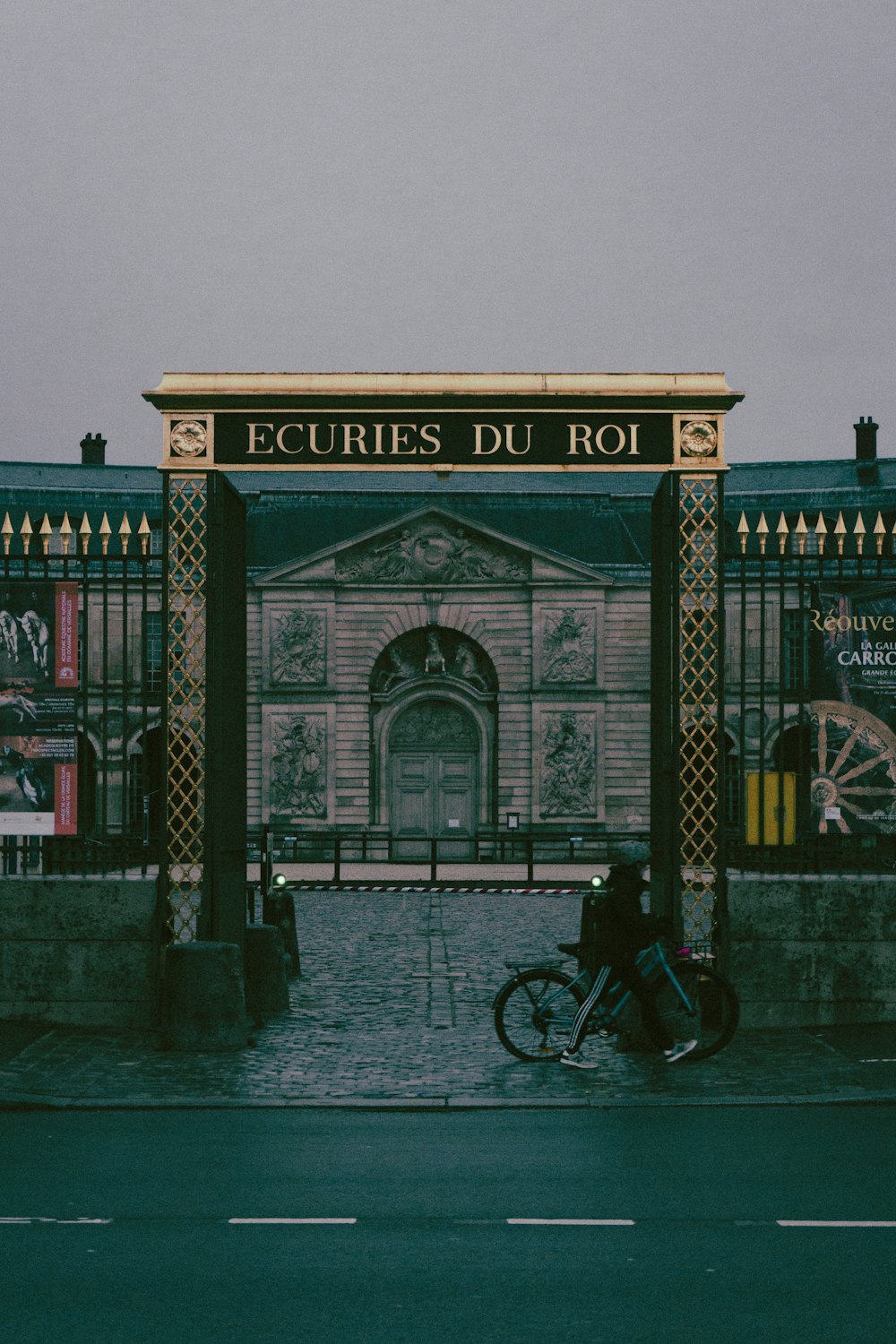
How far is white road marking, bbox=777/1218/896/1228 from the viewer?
6566 millimetres

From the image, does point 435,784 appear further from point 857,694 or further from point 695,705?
point 695,705

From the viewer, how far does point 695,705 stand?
12.1 metres

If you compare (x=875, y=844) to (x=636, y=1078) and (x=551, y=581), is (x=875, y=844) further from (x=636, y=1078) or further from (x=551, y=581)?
(x=551, y=581)

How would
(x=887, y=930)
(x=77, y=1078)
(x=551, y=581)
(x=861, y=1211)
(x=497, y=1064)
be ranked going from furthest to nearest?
(x=551, y=581), (x=887, y=930), (x=497, y=1064), (x=77, y=1078), (x=861, y=1211)

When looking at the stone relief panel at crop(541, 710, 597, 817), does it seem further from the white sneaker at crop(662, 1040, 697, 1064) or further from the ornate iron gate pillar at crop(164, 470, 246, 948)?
the white sneaker at crop(662, 1040, 697, 1064)

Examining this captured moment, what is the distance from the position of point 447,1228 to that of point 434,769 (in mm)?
39676

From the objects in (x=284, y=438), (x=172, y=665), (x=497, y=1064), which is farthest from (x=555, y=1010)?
(x=284, y=438)

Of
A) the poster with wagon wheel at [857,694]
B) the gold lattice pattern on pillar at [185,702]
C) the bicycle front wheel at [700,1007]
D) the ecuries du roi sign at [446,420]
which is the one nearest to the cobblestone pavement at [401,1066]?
the bicycle front wheel at [700,1007]

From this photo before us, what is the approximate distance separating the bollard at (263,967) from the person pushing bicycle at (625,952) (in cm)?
286

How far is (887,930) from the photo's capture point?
1203 cm

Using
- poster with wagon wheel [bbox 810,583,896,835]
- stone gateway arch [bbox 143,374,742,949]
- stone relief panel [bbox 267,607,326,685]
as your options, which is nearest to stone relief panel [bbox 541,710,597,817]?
stone relief panel [bbox 267,607,326,685]

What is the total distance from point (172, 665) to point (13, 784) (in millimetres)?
1385

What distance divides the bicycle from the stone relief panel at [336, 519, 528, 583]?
3406 centimetres

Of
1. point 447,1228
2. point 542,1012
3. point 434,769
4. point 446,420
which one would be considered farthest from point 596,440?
point 434,769
